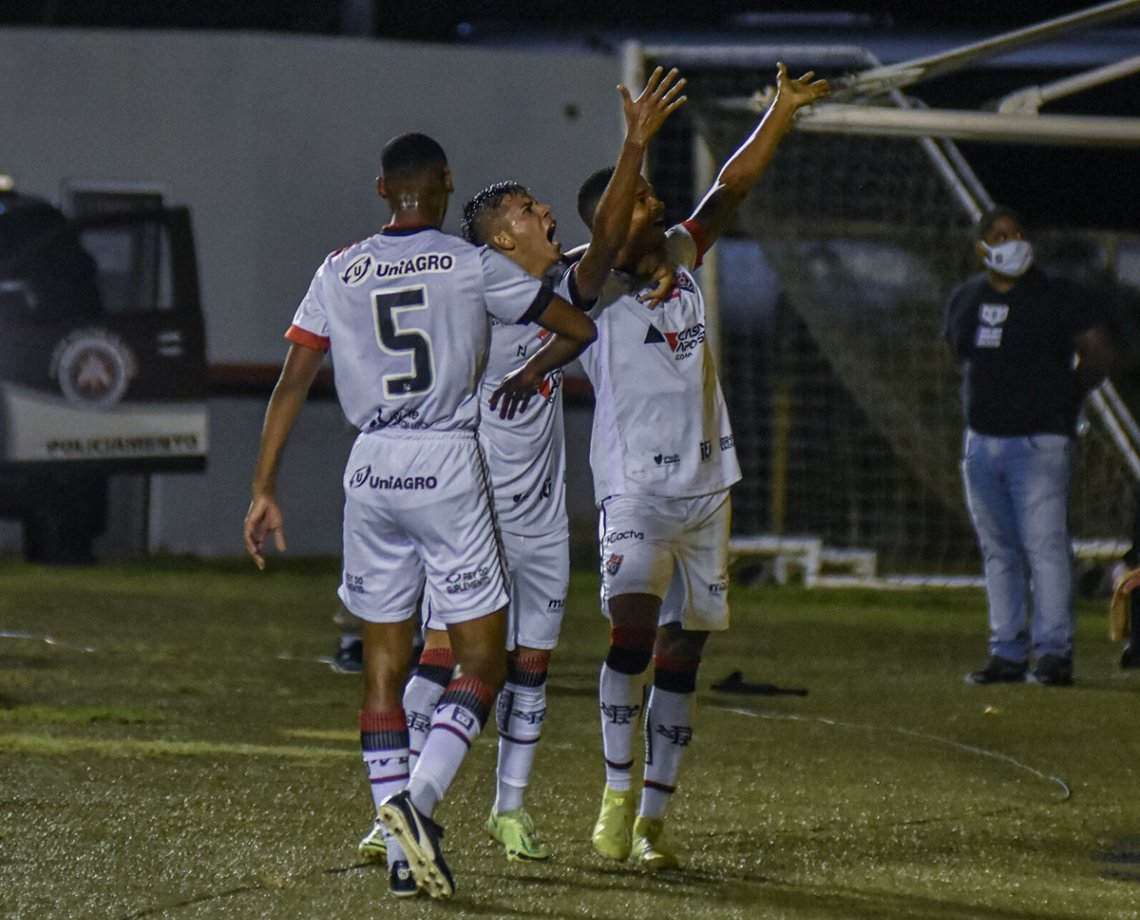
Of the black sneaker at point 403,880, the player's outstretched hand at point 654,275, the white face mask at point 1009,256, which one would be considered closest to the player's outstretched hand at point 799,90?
the player's outstretched hand at point 654,275

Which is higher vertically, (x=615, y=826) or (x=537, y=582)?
(x=537, y=582)

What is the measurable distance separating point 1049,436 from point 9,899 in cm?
682

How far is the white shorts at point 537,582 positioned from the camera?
6.24 m

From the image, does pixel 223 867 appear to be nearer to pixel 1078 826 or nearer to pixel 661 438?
pixel 661 438

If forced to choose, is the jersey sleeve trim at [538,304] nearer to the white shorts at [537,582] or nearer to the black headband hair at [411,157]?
the black headband hair at [411,157]

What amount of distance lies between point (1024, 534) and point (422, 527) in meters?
5.97

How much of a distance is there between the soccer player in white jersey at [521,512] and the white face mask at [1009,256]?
4828 millimetres

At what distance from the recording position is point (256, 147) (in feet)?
57.9

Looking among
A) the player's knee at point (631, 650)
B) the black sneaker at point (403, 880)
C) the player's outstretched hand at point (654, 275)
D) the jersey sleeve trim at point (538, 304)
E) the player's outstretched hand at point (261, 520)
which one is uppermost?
the player's outstretched hand at point (654, 275)

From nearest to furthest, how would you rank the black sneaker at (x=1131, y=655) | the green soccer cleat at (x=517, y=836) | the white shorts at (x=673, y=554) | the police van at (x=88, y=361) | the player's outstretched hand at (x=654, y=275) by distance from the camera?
the green soccer cleat at (x=517, y=836)
the player's outstretched hand at (x=654, y=275)
the white shorts at (x=673, y=554)
the black sneaker at (x=1131, y=655)
the police van at (x=88, y=361)

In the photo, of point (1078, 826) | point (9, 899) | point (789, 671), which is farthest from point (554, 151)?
point (9, 899)

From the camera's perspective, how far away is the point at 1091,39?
1767 cm

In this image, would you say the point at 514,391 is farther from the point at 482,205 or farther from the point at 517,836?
the point at 517,836

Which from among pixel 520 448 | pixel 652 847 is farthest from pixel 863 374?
pixel 652 847
